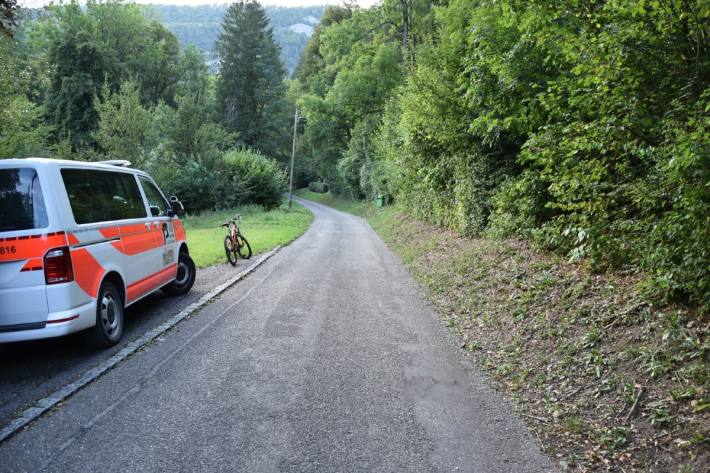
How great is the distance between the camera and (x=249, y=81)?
187ft

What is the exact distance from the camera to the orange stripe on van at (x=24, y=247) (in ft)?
15.8

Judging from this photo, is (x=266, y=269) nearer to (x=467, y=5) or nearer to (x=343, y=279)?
(x=343, y=279)

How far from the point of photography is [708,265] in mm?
4156

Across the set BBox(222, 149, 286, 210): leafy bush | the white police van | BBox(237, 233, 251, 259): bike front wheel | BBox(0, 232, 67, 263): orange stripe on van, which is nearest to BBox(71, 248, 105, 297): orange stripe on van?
the white police van

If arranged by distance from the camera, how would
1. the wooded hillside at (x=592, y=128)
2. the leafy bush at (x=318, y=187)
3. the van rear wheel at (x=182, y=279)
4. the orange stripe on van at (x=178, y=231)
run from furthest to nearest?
the leafy bush at (x=318, y=187), the van rear wheel at (x=182, y=279), the orange stripe on van at (x=178, y=231), the wooded hillside at (x=592, y=128)

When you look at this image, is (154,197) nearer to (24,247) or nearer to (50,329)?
(24,247)

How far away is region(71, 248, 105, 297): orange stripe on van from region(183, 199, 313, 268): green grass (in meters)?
6.45

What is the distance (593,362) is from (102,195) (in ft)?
20.2

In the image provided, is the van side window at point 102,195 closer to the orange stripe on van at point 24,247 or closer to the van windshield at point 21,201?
the van windshield at point 21,201

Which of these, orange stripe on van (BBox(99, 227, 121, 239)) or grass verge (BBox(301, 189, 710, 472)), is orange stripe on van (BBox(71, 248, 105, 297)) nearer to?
orange stripe on van (BBox(99, 227, 121, 239))

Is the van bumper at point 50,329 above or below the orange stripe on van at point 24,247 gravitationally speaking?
below

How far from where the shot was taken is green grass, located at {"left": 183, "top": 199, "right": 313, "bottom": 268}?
1395 cm

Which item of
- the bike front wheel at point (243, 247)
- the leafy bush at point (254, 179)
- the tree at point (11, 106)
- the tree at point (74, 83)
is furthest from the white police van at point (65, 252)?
the tree at point (74, 83)

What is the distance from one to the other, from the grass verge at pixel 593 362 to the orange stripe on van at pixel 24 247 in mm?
4932
